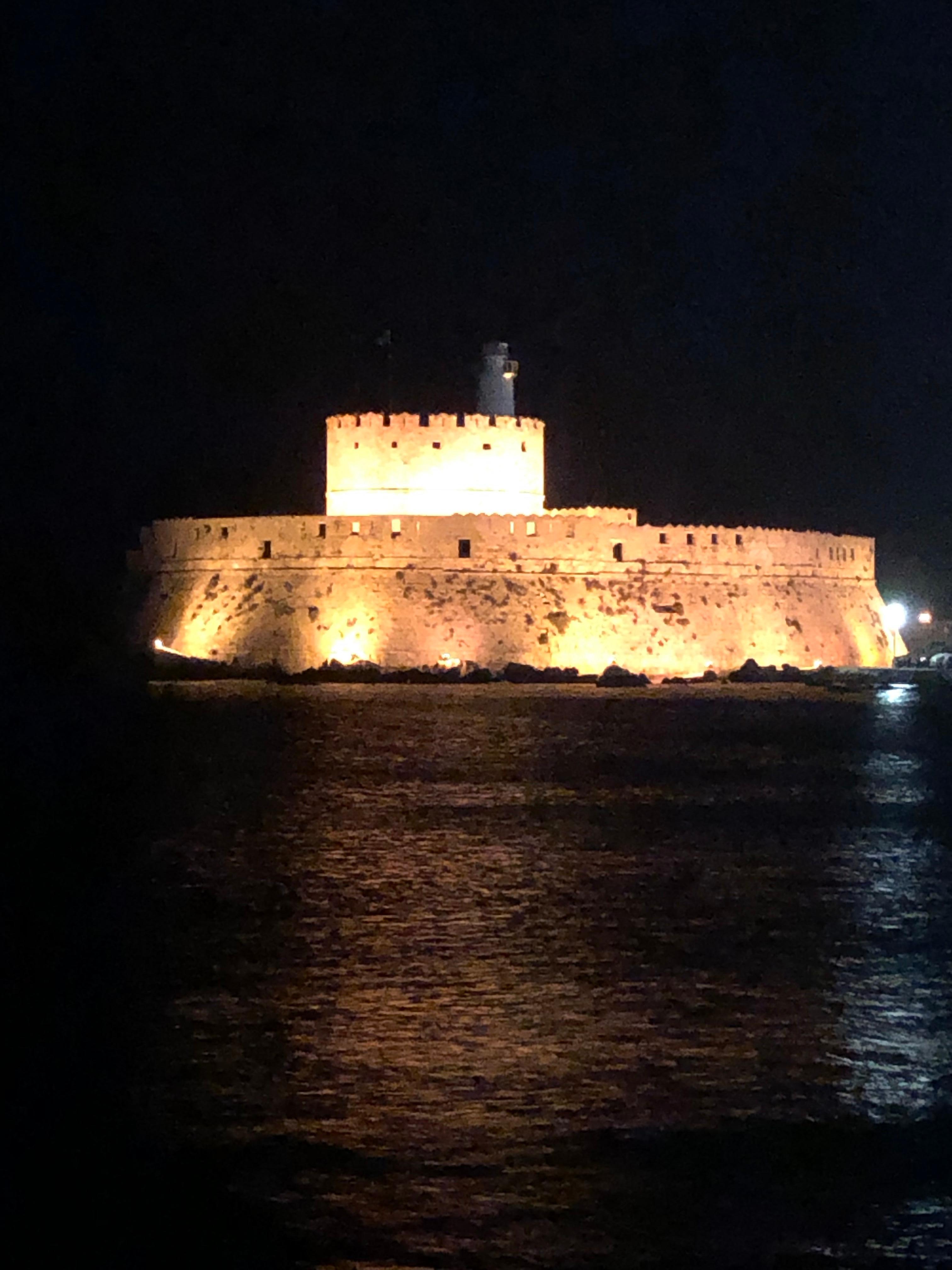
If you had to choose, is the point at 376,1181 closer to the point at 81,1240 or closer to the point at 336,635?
the point at 81,1240

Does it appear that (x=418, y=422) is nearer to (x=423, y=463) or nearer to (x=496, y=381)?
(x=423, y=463)

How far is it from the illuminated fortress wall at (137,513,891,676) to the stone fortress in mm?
26

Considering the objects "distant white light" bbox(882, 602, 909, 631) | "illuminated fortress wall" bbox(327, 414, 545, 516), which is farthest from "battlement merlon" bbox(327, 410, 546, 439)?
"distant white light" bbox(882, 602, 909, 631)

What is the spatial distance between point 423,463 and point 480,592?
106 inches

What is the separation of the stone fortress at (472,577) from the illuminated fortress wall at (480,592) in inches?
1.0

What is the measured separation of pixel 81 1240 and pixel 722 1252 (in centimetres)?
153

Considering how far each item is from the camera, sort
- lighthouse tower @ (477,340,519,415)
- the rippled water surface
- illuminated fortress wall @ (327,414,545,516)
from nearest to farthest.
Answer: the rippled water surface → illuminated fortress wall @ (327,414,545,516) → lighthouse tower @ (477,340,519,415)

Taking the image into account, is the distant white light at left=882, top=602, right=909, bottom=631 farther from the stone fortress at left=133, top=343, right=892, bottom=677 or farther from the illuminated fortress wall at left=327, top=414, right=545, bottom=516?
the illuminated fortress wall at left=327, top=414, right=545, bottom=516

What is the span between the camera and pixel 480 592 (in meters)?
26.0

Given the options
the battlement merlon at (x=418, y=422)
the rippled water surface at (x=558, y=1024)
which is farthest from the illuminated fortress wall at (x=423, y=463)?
the rippled water surface at (x=558, y=1024)

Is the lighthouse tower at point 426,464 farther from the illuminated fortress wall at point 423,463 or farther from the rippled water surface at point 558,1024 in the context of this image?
the rippled water surface at point 558,1024

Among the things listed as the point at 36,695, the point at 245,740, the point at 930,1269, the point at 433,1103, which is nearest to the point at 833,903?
the point at 433,1103

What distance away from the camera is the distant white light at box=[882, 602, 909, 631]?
30469mm

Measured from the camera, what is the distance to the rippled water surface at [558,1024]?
168 inches
